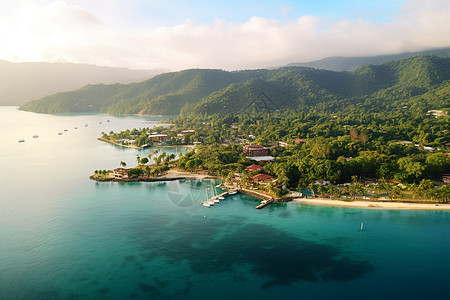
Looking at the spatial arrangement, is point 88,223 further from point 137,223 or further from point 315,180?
point 315,180

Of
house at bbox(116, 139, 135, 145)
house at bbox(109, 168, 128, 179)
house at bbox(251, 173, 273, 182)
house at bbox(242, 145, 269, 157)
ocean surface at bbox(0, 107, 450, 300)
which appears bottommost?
ocean surface at bbox(0, 107, 450, 300)

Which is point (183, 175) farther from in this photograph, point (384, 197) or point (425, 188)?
A: point (425, 188)

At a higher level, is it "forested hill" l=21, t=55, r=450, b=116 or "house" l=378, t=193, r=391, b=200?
"forested hill" l=21, t=55, r=450, b=116

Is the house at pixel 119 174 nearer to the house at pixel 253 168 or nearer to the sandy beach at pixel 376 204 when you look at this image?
the house at pixel 253 168

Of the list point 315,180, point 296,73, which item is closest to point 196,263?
point 315,180

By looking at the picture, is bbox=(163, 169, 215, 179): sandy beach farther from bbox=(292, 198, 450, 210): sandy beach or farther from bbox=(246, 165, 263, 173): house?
bbox=(292, 198, 450, 210): sandy beach

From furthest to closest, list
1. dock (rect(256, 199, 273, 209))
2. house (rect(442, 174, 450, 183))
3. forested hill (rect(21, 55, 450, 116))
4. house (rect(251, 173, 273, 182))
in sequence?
forested hill (rect(21, 55, 450, 116)), house (rect(251, 173, 273, 182)), house (rect(442, 174, 450, 183)), dock (rect(256, 199, 273, 209))

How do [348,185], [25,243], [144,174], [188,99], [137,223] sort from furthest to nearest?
Result: [188,99] < [144,174] < [348,185] < [137,223] < [25,243]

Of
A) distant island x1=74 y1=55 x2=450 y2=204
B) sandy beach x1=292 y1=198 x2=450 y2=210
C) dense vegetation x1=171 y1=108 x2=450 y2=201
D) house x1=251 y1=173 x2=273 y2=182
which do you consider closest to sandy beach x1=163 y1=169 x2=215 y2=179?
distant island x1=74 y1=55 x2=450 y2=204
